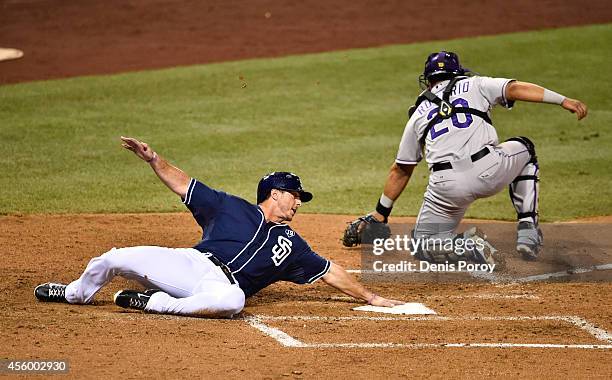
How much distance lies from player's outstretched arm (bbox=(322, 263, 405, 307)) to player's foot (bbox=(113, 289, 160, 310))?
3.72 ft

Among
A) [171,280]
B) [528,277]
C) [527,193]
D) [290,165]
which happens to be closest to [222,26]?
[290,165]

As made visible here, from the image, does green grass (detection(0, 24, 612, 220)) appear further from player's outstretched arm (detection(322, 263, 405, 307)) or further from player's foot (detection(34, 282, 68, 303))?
player's outstretched arm (detection(322, 263, 405, 307))

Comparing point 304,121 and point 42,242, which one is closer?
point 42,242

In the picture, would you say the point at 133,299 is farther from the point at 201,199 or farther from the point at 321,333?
the point at 321,333

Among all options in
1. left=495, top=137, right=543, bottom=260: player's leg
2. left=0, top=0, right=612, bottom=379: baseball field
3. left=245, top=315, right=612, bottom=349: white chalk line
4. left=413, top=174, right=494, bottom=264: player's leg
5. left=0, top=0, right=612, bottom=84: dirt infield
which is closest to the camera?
left=0, top=0, right=612, bottom=379: baseball field

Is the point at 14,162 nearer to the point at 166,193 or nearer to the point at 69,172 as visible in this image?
the point at 69,172

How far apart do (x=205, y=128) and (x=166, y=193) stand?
96.1 inches

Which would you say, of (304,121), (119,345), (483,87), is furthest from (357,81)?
(119,345)

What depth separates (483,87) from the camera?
7984mm

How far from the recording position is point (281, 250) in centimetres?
659

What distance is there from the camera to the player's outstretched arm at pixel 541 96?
25.1 ft

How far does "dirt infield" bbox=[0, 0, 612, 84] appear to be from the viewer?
1738 cm

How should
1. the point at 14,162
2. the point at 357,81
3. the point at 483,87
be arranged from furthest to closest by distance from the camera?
the point at 357,81, the point at 14,162, the point at 483,87

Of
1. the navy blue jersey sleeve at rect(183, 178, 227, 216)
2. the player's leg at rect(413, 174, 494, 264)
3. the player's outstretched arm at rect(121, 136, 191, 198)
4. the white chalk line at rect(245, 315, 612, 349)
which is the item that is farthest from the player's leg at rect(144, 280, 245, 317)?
the player's leg at rect(413, 174, 494, 264)
